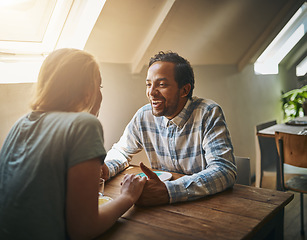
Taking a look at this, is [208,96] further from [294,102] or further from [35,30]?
[294,102]

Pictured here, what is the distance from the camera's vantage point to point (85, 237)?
0.96 meters

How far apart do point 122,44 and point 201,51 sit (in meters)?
1.12

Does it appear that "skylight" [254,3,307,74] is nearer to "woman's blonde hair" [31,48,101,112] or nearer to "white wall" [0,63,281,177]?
"white wall" [0,63,281,177]

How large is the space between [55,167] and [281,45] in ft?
15.7

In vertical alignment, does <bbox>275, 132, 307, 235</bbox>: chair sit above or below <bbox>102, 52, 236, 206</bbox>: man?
below

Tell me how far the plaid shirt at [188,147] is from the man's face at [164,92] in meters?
0.06

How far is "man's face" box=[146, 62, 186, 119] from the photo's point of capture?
185 cm

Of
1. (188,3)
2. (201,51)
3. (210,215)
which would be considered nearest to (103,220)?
(210,215)

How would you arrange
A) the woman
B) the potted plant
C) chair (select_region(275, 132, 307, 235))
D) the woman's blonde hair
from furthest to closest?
the potted plant < chair (select_region(275, 132, 307, 235)) < the woman's blonde hair < the woman

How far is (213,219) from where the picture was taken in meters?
1.12

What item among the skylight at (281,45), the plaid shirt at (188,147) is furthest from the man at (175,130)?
the skylight at (281,45)

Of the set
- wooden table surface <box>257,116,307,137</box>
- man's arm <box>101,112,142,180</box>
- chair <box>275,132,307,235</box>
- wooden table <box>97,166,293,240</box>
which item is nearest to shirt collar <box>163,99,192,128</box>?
man's arm <box>101,112,142,180</box>

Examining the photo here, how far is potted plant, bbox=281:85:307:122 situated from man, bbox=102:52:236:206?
11.7ft

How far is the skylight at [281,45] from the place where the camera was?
4.64 m
